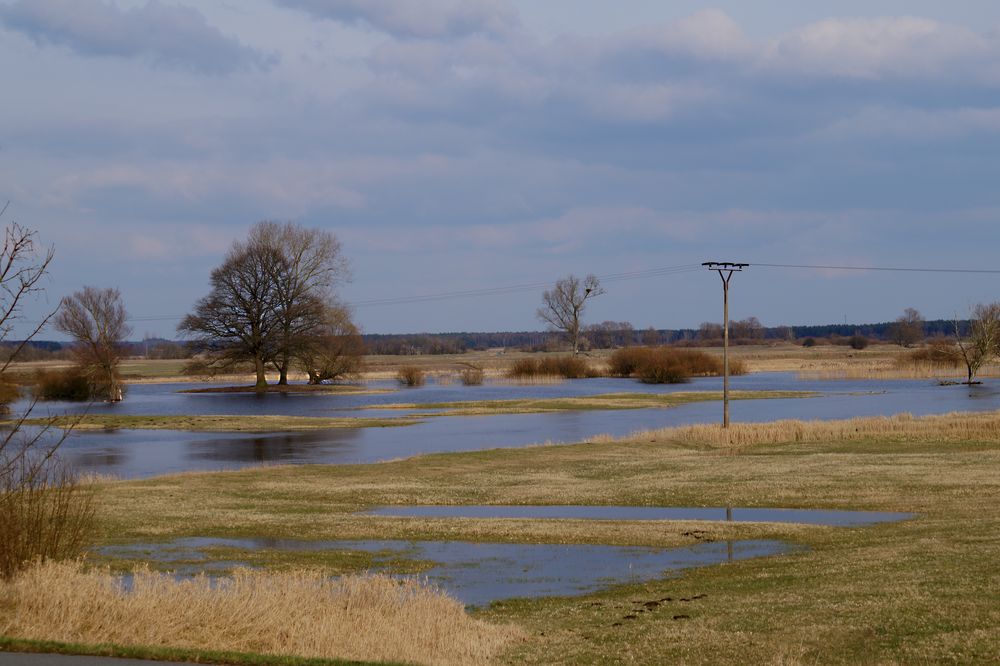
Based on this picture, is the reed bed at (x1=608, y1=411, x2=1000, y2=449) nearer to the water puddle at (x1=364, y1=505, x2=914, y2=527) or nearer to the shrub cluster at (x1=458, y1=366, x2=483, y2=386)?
the water puddle at (x1=364, y1=505, x2=914, y2=527)

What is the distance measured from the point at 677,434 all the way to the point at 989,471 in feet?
56.2

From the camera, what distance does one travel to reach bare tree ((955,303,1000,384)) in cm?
9794

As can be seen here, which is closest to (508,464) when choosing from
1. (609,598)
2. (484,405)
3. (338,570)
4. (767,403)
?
(338,570)

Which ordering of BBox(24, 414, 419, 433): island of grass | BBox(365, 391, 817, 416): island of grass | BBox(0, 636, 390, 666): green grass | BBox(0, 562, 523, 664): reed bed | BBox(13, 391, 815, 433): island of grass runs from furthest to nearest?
BBox(365, 391, 817, 416): island of grass, BBox(13, 391, 815, 433): island of grass, BBox(24, 414, 419, 433): island of grass, BBox(0, 562, 523, 664): reed bed, BBox(0, 636, 390, 666): green grass

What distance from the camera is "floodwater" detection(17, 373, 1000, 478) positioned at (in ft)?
146

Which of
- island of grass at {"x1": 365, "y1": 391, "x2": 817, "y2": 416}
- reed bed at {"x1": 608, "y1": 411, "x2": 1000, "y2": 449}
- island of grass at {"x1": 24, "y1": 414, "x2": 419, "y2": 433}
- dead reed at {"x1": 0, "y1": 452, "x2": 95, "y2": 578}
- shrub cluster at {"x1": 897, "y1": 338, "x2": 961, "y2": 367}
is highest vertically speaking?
shrub cluster at {"x1": 897, "y1": 338, "x2": 961, "y2": 367}

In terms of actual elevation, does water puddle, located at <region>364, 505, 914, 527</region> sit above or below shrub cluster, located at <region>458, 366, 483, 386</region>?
below

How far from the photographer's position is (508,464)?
37.6 metres

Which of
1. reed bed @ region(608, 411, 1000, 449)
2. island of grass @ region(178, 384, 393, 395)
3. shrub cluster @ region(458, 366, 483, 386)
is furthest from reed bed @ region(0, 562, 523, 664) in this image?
shrub cluster @ region(458, 366, 483, 386)

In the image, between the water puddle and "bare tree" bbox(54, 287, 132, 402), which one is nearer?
the water puddle

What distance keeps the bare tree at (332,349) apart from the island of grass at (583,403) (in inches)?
966

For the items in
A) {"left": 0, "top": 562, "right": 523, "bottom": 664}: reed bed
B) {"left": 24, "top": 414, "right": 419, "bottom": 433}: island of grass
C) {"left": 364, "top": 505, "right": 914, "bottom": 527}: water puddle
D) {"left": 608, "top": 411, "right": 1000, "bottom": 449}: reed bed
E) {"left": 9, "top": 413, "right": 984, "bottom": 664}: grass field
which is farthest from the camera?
{"left": 24, "top": 414, "right": 419, "bottom": 433}: island of grass

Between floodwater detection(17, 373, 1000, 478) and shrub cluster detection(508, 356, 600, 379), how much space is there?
9.92 m

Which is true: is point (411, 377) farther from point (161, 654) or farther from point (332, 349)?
point (161, 654)
